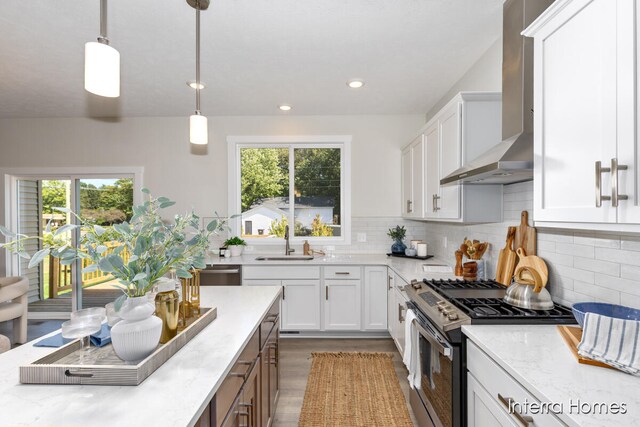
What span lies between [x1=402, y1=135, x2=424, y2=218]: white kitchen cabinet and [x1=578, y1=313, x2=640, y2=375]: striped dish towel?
7.01ft

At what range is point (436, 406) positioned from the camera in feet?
5.76

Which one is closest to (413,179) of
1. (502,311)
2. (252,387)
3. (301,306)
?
(301,306)

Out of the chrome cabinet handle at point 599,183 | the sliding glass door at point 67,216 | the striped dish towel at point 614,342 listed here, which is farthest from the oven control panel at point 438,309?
the sliding glass door at point 67,216

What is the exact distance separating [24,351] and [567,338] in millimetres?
2110

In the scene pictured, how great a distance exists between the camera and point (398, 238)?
4020mm

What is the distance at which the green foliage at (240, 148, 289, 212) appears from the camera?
4379 millimetres

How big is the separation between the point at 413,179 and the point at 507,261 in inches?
60.1

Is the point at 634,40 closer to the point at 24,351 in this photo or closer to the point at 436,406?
the point at 436,406

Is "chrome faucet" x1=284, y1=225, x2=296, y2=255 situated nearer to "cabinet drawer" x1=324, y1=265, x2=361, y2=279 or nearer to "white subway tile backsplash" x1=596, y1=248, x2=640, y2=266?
"cabinet drawer" x1=324, y1=265, x2=361, y2=279

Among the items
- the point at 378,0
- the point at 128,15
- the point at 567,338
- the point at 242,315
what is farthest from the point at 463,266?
the point at 128,15

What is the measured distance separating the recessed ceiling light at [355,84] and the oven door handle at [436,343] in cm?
224

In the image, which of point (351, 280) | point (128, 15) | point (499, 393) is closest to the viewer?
point (499, 393)

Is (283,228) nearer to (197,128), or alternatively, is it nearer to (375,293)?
(375,293)

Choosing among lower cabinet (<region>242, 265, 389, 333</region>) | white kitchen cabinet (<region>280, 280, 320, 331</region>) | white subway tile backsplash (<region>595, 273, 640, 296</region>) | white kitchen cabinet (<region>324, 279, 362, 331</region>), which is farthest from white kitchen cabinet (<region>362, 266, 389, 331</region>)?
white subway tile backsplash (<region>595, 273, 640, 296</region>)
